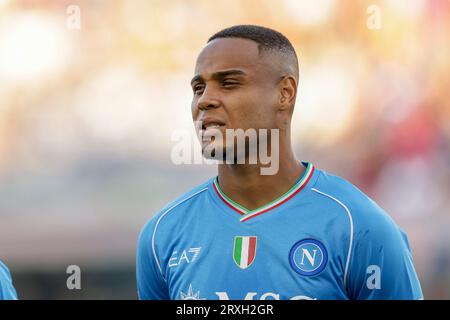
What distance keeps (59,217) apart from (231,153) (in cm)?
756

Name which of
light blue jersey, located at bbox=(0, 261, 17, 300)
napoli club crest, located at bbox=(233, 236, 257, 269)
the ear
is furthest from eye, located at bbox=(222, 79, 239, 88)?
light blue jersey, located at bbox=(0, 261, 17, 300)

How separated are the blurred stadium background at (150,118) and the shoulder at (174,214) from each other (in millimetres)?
6527

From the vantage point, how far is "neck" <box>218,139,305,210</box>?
3.25 m

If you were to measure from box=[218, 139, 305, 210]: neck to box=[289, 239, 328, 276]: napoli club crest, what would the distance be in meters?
0.30

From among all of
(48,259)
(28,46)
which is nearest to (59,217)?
(48,259)

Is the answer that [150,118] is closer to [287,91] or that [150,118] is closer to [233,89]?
[287,91]

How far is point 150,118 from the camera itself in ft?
33.6

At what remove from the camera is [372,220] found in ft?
9.95

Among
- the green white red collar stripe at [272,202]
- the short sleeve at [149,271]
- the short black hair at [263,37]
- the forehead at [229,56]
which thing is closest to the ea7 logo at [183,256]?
the short sleeve at [149,271]

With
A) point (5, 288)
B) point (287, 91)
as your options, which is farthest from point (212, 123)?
point (5, 288)

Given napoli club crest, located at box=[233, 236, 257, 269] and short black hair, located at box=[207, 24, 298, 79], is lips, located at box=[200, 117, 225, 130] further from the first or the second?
napoli club crest, located at box=[233, 236, 257, 269]

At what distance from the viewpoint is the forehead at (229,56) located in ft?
10.3
